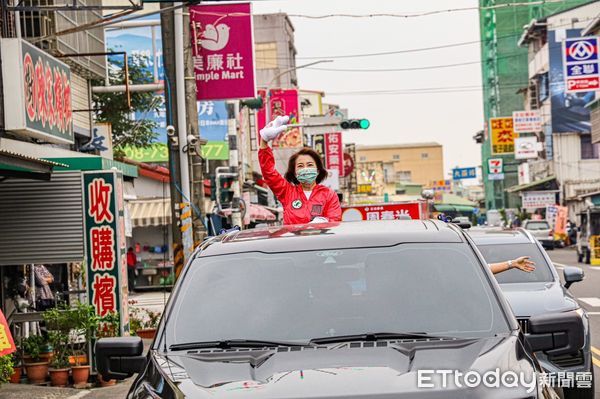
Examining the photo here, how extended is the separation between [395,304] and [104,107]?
24896 millimetres

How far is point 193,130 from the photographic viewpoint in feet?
60.1

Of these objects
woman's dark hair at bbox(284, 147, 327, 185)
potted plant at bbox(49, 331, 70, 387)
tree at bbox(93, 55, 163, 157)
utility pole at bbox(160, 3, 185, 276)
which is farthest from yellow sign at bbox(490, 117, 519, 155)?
woman's dark hair at bbox(284, 147, 327, 185)

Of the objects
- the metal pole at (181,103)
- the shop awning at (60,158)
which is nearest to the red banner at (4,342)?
the shop awning at (60,158)

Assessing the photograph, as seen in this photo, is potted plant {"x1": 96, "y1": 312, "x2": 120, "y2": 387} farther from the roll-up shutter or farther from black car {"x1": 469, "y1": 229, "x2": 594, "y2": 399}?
black car {"x1": 469, "y1": 229, "x2": 594, "y2": 399}

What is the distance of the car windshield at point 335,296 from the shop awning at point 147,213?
30.8 meters

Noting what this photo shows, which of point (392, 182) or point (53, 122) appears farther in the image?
point (392, 182)

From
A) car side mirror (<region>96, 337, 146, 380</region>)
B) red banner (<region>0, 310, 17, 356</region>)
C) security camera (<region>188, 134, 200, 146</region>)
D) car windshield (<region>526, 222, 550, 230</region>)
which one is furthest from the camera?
car windshield (<region>526, 222, 550, 230</region>)

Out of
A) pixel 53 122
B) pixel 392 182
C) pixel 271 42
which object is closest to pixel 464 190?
pixel 392 182

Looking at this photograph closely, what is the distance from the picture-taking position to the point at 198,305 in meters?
5.44

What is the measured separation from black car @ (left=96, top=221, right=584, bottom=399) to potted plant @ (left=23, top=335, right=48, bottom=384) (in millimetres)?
8242

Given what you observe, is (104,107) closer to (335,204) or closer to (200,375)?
(335,204)

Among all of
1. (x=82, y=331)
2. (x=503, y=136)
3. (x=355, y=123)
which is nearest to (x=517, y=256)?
(x=82, y=331)

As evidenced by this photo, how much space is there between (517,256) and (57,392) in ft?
18.0

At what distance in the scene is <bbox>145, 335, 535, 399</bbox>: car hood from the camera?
14.1ft
